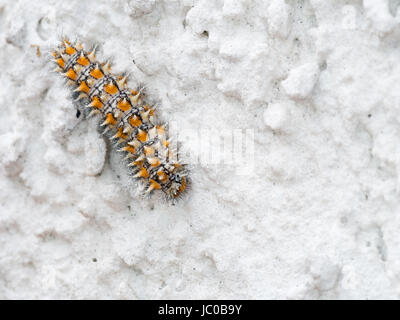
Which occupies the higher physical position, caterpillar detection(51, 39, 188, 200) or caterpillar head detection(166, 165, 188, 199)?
caterpillar detection(51, 39, 188, 200)

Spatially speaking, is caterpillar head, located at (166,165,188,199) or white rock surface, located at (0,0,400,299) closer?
white rock surface, located at (0,0,400,299)

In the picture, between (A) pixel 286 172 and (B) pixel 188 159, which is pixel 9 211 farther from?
(A) pixel 286 172

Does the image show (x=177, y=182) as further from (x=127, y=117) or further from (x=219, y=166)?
(x=127, y=117)

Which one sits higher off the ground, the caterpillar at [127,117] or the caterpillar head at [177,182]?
the caterpillar at [127,117]

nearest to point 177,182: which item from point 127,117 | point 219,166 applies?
point 219,166

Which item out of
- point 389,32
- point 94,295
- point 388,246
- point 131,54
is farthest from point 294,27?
point 94,295

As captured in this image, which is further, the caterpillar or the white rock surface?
the caterpillar
